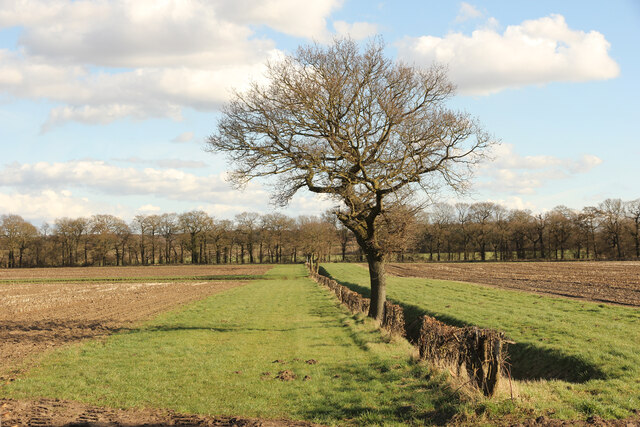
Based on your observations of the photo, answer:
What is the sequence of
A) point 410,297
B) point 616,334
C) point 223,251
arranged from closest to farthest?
point 616,334, point 410,297, point 223,251

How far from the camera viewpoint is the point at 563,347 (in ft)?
45.6

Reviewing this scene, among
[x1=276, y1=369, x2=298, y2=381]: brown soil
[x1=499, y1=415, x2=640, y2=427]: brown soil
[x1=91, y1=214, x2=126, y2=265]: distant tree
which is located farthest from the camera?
[x1=91, y1=214, x2=126, y2=265]: distant tree

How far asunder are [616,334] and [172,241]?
116727 millimetres

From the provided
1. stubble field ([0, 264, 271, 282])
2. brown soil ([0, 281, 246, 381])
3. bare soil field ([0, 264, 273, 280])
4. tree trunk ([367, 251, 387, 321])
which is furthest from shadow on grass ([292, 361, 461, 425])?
bare soil field ([0, 264, 273, 280])

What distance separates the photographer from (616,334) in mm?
15281

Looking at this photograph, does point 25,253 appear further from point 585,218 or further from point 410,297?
point 585,218

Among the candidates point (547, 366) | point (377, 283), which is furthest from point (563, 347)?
point (377, 283)

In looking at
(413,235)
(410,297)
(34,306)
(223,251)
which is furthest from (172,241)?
(413,235)

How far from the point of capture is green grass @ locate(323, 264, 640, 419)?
8.70 metres

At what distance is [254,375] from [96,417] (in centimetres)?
452

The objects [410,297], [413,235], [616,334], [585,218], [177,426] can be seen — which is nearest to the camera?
[177,426]

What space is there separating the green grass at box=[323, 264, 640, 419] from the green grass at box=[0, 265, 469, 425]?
8.26 feet

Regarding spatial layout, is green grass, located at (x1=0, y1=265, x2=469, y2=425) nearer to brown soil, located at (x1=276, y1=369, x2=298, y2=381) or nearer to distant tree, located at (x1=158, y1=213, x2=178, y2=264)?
brown soil, located at (x1=276, y1=369, x2=298, y2=381)

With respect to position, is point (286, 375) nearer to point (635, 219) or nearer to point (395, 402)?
point (395, 402)
